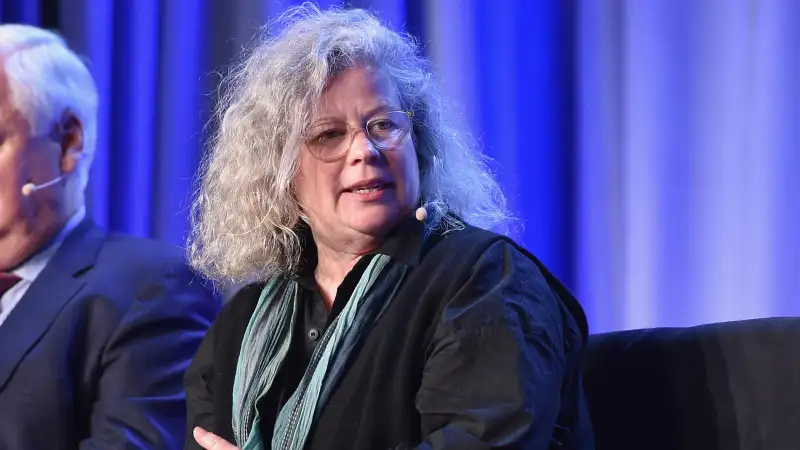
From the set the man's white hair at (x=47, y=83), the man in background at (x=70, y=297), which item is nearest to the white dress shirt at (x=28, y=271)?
the man in background at (x=70, y=297)

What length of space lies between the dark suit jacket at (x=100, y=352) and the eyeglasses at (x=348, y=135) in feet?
1.88

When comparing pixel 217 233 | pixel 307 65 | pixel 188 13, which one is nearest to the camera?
pixel 307 65

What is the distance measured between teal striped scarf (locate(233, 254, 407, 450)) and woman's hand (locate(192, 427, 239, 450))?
2 centimetres

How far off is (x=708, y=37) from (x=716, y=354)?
2.54ft

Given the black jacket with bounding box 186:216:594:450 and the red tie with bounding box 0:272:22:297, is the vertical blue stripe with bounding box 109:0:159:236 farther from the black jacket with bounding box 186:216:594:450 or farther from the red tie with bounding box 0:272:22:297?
the black jacket with bounding box 186:216:594:450

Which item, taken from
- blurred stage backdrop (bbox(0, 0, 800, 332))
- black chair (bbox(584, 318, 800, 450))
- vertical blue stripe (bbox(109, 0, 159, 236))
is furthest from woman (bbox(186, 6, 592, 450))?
vertical blue stripe (bbox(109, 0, 159, 236))

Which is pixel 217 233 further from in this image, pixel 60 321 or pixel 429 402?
pixel 429 402

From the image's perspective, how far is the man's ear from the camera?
2104 mm

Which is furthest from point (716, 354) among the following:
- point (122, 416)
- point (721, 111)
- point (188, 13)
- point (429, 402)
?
point (188, 13)

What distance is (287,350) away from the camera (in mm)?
1585

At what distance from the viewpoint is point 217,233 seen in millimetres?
1787

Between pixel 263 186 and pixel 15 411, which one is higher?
pixel 263 186

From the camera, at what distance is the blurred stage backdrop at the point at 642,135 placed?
6.27 ft

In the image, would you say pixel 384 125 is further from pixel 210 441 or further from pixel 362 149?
pixel 210 441
